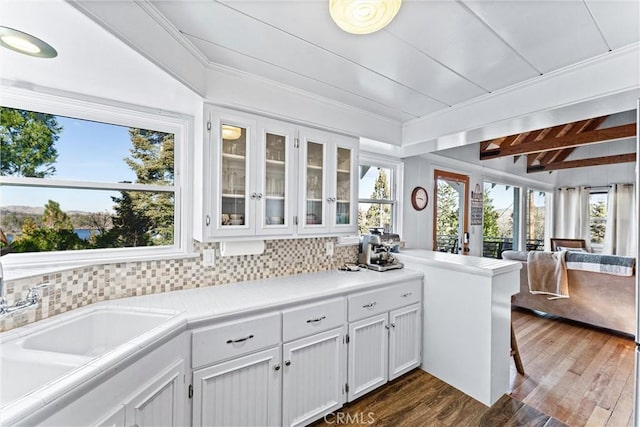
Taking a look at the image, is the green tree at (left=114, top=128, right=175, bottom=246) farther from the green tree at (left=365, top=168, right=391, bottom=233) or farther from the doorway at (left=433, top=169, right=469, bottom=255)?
the doorway at (left=433, top=169, right=469, bottom=255)

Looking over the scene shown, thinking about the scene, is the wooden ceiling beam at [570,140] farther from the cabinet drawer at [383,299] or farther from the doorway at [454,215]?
the cabinet drawer at [383,299]

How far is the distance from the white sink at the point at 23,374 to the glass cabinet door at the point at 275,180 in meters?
1.23

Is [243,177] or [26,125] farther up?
[26,125]

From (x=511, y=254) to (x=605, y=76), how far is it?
2.93 m

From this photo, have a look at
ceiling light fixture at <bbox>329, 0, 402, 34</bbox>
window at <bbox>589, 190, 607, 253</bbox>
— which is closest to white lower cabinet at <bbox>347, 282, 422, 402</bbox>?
ceiling light fixture at <bbox>329, 0, 402, 34</bbox>

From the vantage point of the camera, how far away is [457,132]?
241cm

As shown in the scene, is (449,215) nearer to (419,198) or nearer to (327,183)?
(419,198)

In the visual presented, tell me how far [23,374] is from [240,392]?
0.95 m

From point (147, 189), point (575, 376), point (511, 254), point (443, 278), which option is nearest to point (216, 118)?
point (147, 189)

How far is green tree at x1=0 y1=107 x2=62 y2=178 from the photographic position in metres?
1.45

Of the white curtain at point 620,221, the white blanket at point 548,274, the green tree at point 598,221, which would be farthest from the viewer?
the green tree at point 598,221

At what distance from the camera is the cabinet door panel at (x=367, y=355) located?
2.01 metres

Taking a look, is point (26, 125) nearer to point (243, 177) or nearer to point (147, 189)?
point (147, 189)

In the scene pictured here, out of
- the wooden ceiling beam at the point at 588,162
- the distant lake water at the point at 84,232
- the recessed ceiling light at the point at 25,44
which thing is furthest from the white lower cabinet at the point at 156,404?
the wooden ceiling beam at the point at 588,162
